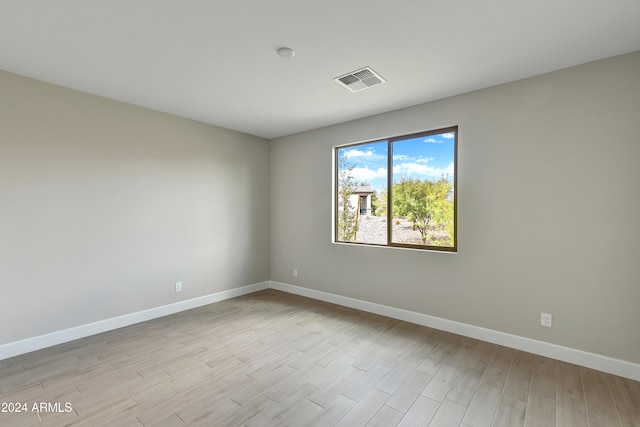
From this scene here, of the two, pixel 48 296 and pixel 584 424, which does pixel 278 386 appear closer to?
pixel 584 424

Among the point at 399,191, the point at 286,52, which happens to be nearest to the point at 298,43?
the point at 286,52

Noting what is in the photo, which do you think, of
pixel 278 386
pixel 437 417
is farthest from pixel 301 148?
pixel 437 417

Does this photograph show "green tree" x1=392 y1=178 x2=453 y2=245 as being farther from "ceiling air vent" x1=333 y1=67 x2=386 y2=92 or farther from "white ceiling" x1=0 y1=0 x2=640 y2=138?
"ceiling air vent" x1=333 y1=67 x2=386 y2=92

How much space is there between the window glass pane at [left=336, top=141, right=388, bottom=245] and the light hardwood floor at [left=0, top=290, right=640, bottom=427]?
1.39m

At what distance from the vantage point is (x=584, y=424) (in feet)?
5.95

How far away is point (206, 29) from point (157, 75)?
1020mm

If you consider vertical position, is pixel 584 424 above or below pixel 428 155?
below

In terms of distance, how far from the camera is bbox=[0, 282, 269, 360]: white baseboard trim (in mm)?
2676

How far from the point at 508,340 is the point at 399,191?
6.62 feet

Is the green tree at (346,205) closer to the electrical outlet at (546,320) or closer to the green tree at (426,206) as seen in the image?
the green tree at (426,206)

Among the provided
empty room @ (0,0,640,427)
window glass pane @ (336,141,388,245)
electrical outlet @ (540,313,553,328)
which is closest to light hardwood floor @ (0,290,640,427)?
empty room @ (0,0,640,427)

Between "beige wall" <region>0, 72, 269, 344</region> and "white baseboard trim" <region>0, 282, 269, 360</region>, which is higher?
"beige wall" <region>0, 72, 269, 344</region>

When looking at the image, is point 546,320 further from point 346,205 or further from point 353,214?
point 346,205

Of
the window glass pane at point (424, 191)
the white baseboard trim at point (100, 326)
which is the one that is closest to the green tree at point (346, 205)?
the window glass pane at point (424, 191)
